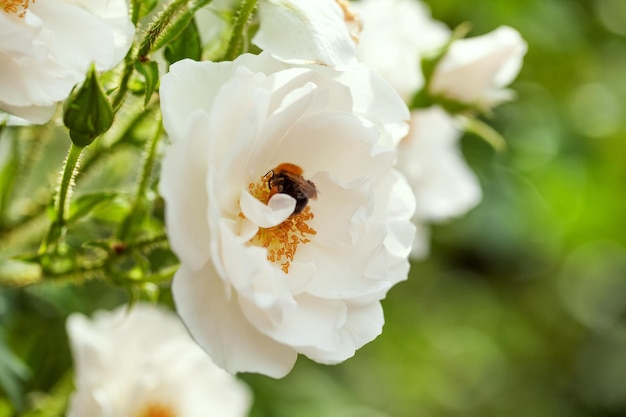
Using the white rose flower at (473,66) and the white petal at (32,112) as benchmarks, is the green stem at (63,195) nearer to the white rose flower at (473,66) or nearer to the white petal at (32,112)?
Result: the white petal at (32,112)

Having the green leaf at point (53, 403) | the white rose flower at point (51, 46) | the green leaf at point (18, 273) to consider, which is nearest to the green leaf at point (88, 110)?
the white rose flower at point (51, 46)

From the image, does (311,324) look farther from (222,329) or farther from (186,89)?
(186,89)

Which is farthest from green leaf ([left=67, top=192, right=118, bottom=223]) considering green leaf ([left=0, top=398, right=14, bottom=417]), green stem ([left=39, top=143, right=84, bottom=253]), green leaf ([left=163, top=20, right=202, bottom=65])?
green leaf ([left=0, top=398, right=14, bottom=417])

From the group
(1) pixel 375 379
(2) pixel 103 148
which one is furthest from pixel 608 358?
(2) pixel 103 148

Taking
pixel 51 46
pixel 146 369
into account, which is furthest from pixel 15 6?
pixel 146 369

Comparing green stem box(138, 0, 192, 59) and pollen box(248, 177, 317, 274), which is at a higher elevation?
green stem box(138, 0, 192, 59)

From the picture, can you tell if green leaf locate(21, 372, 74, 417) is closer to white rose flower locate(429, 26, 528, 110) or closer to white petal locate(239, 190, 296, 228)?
white petal locate(239, 190, 296, 228)

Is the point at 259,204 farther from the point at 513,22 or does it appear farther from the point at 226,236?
the point at 513,22
